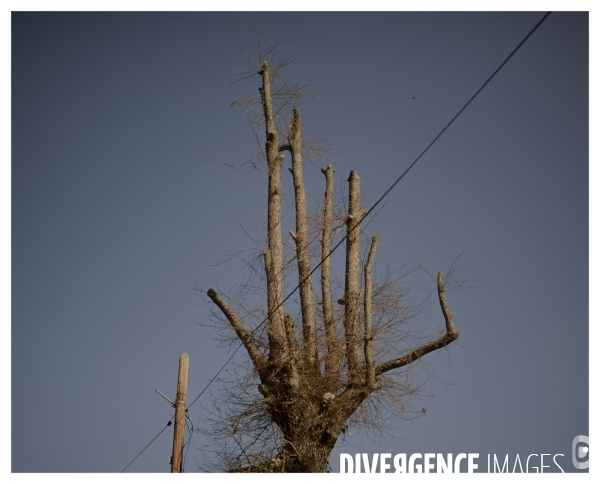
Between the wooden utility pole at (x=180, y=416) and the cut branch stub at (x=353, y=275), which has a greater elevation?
the cut branch stub at (x=353, y=275)

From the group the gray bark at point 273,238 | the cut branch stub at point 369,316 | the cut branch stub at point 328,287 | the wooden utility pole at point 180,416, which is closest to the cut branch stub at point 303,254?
the cut branch stub at point 328,287

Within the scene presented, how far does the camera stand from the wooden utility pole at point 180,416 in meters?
11.0

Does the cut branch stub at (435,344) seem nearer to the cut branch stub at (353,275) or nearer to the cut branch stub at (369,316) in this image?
the cut branch stub at (369,316)

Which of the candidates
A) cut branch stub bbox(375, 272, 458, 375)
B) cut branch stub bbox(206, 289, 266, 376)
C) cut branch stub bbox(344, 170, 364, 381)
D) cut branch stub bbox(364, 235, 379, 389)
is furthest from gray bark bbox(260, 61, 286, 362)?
cut branch stub bbox(375, 272, 458, 375)

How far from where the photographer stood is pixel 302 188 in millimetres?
11430

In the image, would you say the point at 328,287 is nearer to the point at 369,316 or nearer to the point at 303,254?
the point at 303,254

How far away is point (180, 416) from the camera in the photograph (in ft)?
37.1

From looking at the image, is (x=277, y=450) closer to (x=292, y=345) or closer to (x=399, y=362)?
(x=292, y=345)

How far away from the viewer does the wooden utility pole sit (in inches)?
435

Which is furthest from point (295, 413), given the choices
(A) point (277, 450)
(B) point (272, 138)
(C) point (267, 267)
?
(B) point (272, 138)

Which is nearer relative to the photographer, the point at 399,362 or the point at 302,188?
the point at 399,362

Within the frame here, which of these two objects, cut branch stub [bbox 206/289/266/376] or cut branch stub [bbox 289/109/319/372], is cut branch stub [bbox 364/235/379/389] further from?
cut branch stub [bbox 206/289/266/376]

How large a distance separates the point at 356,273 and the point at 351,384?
5.82 feet
